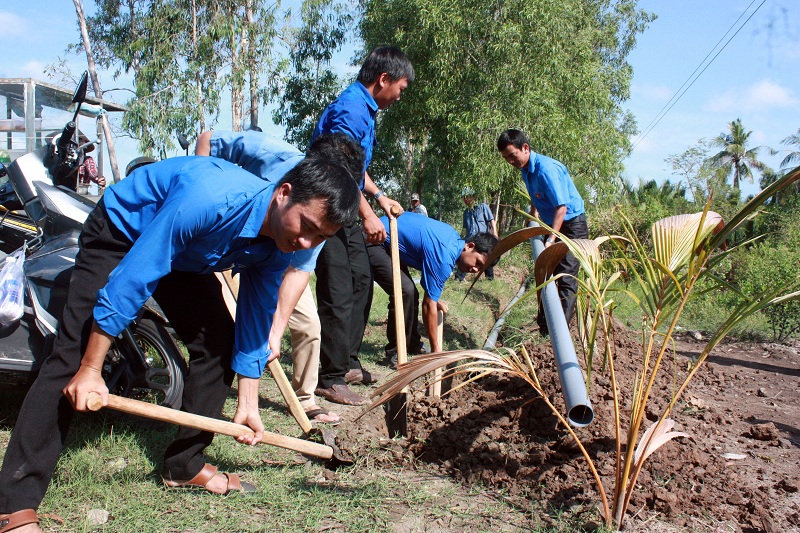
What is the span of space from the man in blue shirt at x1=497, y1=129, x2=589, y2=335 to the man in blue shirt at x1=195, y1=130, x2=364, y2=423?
2.48 metres

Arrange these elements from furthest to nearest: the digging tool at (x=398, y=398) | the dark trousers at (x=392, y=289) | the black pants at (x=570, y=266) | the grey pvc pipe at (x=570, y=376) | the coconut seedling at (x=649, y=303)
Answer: the black pants at (x=570, y=266) → the dark trousers at (x=392, y=289) → the digging tool at (x=398, y=398) → the grey pvc pipe at (x=570, y=376) → the coconut seedling at (x=649, y=303)

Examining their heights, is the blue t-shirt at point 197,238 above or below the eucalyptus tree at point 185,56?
below

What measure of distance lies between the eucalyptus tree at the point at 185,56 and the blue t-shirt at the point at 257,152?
51.8 ft

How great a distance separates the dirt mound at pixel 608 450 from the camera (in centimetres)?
278

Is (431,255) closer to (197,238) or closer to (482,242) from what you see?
(482,242)

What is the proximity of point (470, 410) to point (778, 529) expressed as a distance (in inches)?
64.7

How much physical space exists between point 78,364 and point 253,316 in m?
0.67

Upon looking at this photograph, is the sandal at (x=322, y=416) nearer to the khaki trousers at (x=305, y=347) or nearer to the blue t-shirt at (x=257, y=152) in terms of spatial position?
the khaki trousers at (x=305, y=347)

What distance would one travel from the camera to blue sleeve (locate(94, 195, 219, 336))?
7.27ft

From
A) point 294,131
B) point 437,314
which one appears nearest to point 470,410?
point 437,314

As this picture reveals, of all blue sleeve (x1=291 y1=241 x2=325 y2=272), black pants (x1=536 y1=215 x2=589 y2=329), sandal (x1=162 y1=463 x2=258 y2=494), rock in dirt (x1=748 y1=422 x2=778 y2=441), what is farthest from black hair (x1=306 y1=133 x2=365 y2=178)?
black pants (x1=536 y1=215 x2=589 y2=329)

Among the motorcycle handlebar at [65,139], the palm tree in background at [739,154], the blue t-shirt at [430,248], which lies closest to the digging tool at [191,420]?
the blue t-shirt at [430,248]

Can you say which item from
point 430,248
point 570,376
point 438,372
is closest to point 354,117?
point 430,248

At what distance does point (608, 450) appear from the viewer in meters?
3.11
